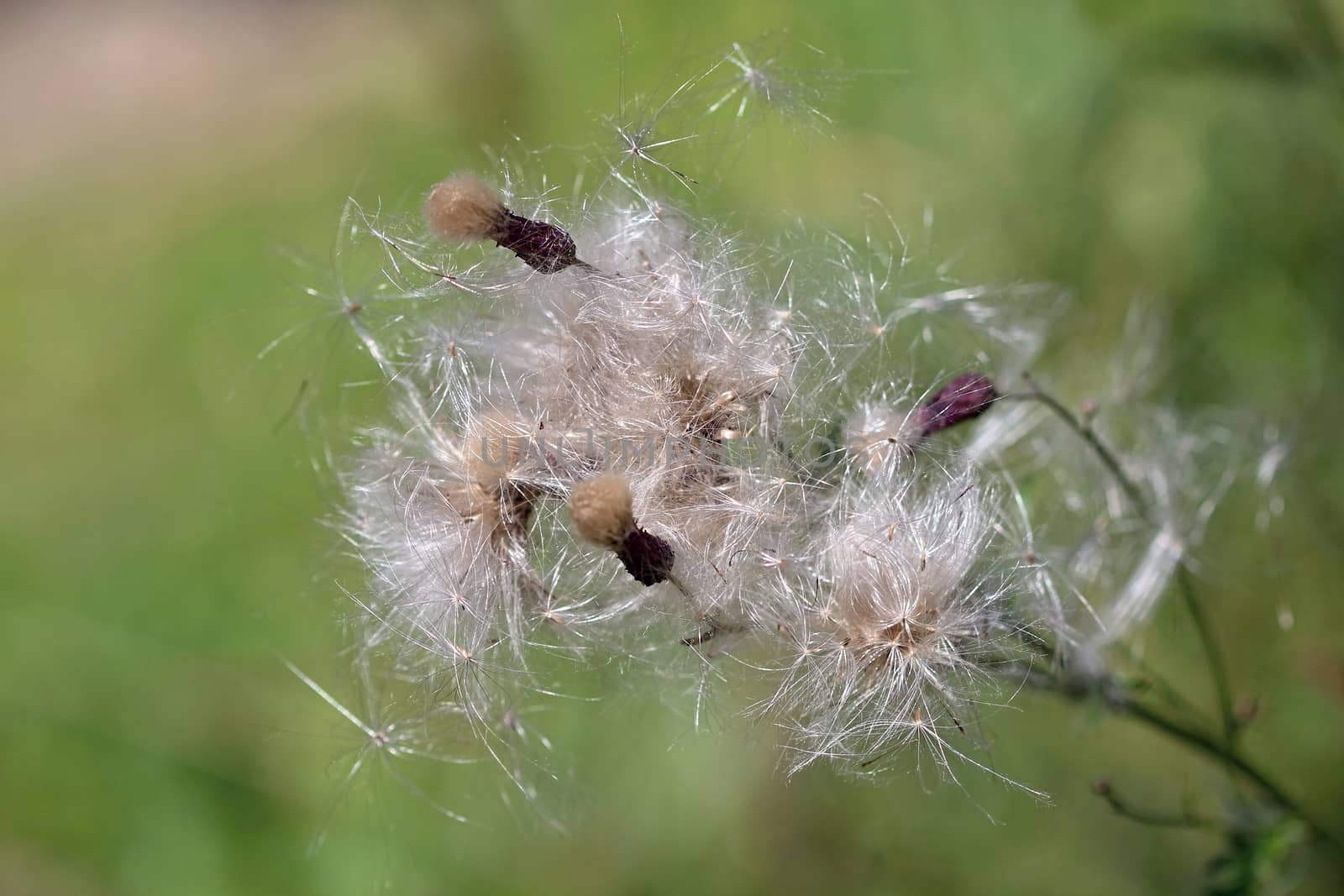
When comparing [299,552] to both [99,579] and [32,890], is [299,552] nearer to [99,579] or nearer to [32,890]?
[99,579]

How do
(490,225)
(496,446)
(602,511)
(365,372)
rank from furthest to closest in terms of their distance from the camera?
1. (365,372)
2. (496,446)
3. (490,225)
4. (602,511)

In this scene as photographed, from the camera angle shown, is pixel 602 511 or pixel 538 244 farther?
pixel 538 244

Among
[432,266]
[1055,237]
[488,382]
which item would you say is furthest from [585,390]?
[1055,237]

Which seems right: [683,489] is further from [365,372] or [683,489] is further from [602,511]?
[365,372]

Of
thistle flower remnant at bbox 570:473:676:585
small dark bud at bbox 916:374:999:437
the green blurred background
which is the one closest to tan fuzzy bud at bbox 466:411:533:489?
thistle flower remnant at bbox 570:473:676:585

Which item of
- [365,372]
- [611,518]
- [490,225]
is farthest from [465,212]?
[365,372]

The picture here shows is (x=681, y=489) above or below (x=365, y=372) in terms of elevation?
above
